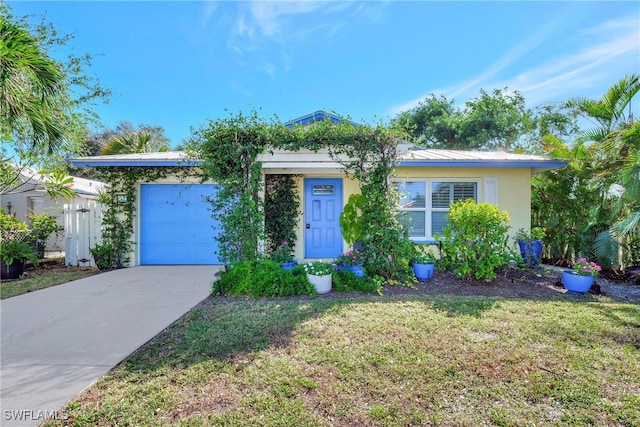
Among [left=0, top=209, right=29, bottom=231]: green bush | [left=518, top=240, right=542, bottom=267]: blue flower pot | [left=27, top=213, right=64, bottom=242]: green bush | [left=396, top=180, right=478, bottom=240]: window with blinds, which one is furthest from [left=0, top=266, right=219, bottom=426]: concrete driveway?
[left=518, top=240, right=542, bottom=267]: blue flower pot

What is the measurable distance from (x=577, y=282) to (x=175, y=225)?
356 inches

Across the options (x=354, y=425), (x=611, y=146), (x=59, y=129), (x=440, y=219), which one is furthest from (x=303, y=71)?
(x=354, y=425)

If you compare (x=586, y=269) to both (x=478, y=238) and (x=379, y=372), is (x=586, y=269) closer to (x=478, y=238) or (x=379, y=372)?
(x=478, y=238)

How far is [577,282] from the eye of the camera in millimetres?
5211

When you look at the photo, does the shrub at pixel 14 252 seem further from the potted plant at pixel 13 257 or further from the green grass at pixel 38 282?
the green grass at pixel 38 282

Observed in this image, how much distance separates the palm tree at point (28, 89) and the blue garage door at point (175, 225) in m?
2.91

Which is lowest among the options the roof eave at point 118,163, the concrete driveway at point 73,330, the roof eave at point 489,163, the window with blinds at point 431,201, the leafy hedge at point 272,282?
the concrete driveway at point 73,330

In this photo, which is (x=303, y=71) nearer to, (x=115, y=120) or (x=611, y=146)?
(x=611, y=146)

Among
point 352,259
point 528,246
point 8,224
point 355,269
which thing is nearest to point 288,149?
point 352,259

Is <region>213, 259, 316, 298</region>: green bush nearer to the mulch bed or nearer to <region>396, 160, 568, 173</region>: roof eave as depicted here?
the mulch bed

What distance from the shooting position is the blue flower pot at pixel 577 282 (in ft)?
16.9

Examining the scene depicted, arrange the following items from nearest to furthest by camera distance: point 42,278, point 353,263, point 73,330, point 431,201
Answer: point 73,330 < point 353,263 < point 42,278 < point 431,201

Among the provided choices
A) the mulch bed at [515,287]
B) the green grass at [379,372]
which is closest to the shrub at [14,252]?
the green grass at [379,372]

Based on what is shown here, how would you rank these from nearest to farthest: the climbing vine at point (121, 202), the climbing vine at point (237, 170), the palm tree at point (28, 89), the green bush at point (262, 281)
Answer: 1. the palm tree at point (28, 89)
2. the green bush at point (262, 281)
3. the climbing vine at point (237, 170)
4. the climbing vine at point (121, 202)
